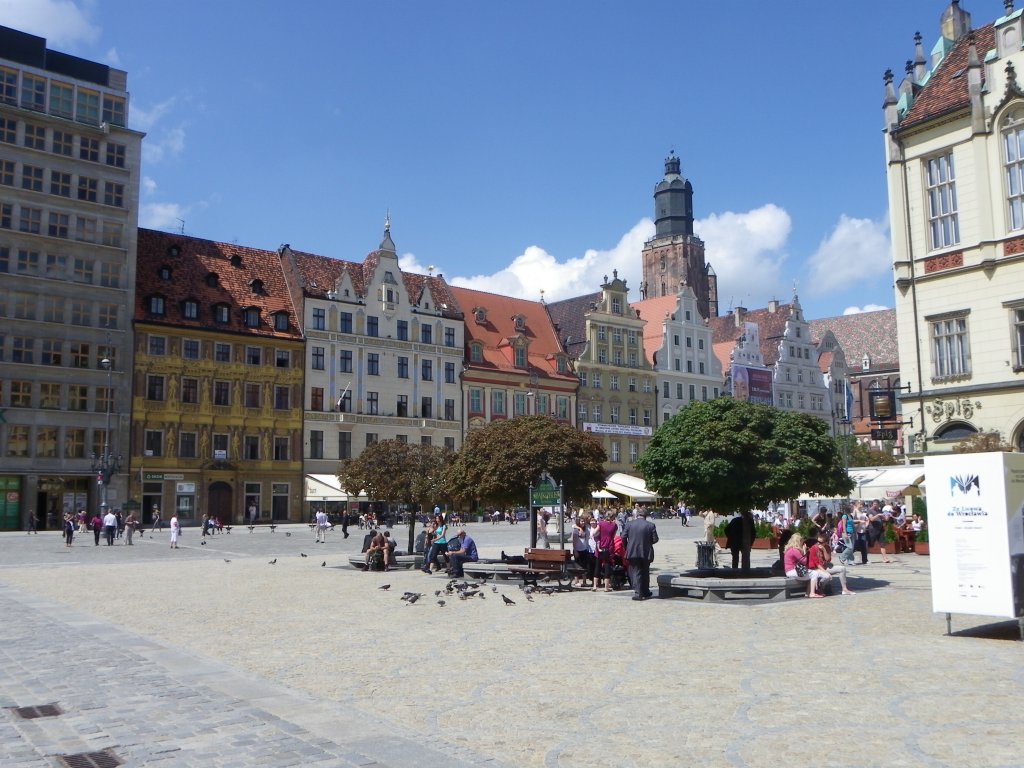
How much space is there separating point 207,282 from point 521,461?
43.1 meters

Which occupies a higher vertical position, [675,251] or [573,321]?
[675,251]

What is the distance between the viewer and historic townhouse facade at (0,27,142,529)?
172ft

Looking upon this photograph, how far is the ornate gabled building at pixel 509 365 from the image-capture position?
72.2m

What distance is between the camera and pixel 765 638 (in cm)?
1287

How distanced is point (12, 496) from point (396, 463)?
110 feet

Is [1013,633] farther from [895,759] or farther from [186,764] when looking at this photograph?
[186,764]

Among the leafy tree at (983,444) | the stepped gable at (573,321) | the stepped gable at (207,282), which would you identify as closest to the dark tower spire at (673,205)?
the stepped gable at (573,321)

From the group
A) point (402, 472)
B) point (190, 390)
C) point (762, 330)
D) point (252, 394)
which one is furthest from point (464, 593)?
point (762, 330)

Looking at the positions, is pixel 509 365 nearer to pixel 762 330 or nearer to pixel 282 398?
pixel 282 398

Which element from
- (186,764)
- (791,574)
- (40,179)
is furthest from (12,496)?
(186,764)

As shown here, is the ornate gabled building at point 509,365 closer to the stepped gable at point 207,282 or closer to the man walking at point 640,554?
the stepped gable at point 207,282

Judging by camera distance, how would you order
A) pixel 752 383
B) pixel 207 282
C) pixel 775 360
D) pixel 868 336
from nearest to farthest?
pixel 207 282
pixel 752 383
pixel 775 360
pixel 868 336

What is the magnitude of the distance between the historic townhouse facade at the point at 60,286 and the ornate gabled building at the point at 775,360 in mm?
53413

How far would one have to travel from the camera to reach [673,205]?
13950 cm
